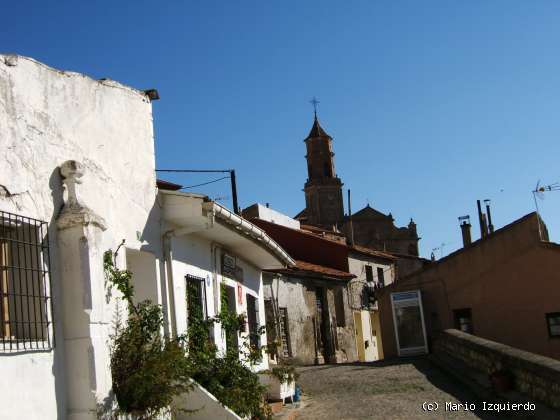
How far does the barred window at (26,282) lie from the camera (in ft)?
→ 23.2

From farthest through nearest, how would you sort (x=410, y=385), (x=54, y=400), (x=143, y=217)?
(x=410, y=385) → (x=143, y=217) → (x=54, y=400)

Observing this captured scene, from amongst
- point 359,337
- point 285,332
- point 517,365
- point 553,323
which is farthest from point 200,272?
point 359,337

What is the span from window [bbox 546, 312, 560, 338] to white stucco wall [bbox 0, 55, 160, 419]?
18.8 m

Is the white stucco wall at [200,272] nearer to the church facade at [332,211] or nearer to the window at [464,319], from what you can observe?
the window at [464,319]

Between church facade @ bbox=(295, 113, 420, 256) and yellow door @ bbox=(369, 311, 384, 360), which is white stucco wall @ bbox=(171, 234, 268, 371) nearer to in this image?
yellow door @ bbox=(369, 311, 384, 360)

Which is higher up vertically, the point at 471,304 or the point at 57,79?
the point at 57,79

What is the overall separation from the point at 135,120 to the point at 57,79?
1962 mm

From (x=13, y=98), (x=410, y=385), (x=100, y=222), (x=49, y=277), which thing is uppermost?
(x=13, y=98)

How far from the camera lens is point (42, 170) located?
749cm

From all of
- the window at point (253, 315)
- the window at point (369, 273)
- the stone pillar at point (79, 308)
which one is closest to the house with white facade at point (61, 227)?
the stone pillar at point (79, 308)

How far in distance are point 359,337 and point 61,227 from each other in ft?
107

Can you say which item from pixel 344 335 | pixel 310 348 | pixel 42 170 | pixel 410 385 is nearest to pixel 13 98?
pixel 42 170

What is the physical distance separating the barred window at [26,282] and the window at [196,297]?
408 cm

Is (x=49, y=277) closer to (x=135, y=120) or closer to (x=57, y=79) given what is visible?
(x=57, y=79)
